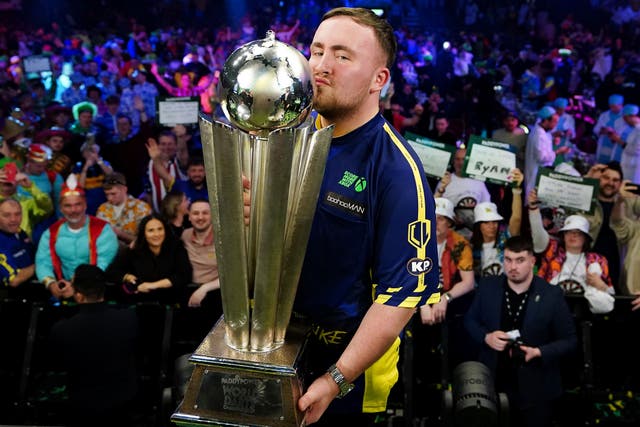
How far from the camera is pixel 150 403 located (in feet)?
17.5

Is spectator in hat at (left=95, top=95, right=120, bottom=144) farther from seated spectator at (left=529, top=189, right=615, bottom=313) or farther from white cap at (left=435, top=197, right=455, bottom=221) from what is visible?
seated spectator at (left=529, top=189, right=615, bottom=313)

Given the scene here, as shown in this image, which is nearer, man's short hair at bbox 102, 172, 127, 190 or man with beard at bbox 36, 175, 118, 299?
man with beard at bbox 36, 175, 118, 299

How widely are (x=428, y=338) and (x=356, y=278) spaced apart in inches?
125

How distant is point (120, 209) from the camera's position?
6.71 m

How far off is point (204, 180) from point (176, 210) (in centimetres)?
57

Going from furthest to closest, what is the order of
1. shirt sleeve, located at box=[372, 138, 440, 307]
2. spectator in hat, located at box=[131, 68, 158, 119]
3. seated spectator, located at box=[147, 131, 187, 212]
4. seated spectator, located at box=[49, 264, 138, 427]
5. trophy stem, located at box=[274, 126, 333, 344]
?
spectator in hat, located at box=[131, 68, 158, 119]
seated spectator, located at box=[147, 131, 187, 212]
seated spectator, located at box=[49, 264, 138, 427]
shirt sleeve, located at box=[372, 138, 440, 307]
trophy stem, located at box=[274, 126, 333, 344]

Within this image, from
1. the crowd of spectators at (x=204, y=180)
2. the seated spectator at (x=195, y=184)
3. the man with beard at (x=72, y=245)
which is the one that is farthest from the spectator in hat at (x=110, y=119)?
the man with beard at (x=72, y=245)

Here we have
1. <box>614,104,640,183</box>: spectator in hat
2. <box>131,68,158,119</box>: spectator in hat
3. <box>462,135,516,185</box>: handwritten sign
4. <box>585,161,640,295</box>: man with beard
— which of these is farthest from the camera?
<box>131,68,158,119</box>: spectator in hat

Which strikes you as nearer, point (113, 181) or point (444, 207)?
point (444, 207)

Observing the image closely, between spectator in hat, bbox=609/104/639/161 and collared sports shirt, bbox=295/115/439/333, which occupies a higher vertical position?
collared sports shirt, bbox=295/115/439/333

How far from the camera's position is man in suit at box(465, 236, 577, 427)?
186 inches

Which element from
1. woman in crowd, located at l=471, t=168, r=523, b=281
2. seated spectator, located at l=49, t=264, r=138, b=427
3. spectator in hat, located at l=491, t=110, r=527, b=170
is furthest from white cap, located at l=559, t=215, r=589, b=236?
seated spectator, located at l=49, t=264, r=138, b=427

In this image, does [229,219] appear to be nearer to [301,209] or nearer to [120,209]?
[301,209]

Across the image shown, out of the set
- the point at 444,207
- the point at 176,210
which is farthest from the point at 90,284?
the point at 444,207
